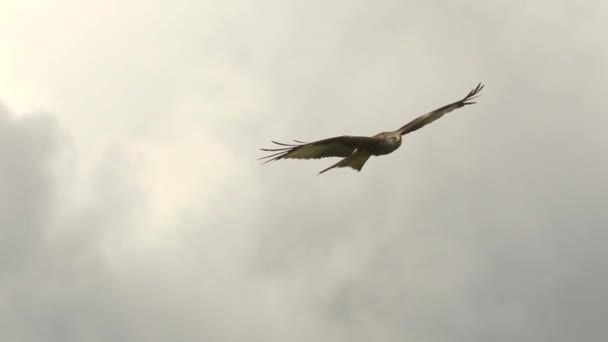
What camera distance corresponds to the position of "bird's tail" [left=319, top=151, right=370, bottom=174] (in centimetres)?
2973

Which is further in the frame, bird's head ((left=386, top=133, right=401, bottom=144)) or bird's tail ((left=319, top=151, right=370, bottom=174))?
bird's tail ((left=319, top=151, right=370, bottom=174))

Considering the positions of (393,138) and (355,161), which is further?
(355,161)

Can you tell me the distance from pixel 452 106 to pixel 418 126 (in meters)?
1.78

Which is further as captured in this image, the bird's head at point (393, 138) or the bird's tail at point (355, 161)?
the bird's tail at point (355, 161)

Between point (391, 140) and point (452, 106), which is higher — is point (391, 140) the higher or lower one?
the lower one

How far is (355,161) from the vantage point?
30000mm

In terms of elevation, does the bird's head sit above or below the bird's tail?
below

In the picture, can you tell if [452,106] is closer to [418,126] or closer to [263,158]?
[418,126]

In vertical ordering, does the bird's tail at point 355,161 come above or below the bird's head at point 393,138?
above

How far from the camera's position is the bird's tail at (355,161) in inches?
1171

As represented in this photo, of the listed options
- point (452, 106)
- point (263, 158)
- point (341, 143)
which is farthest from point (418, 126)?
point (263, 158)

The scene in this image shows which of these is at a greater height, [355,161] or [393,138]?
[355,161]

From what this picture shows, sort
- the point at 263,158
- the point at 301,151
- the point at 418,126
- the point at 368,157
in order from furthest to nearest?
the point at 418,126, the point at 368,157, the point at 301,151, the point at 263,158

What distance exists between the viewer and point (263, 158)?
25469 mm
